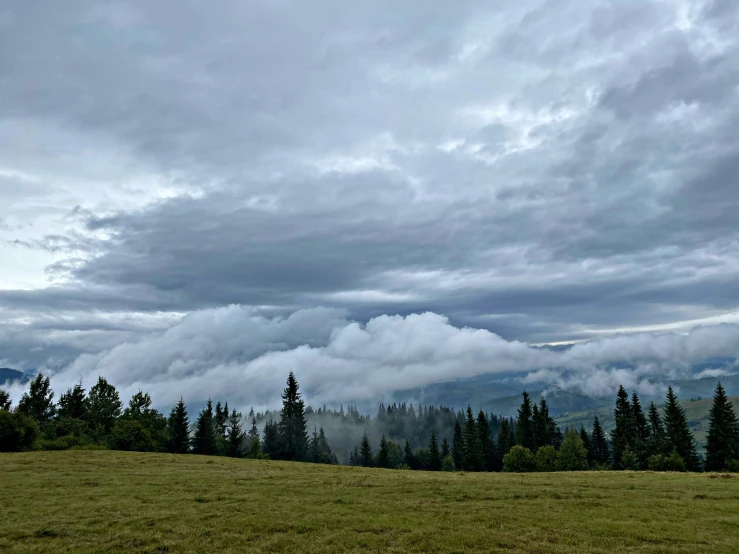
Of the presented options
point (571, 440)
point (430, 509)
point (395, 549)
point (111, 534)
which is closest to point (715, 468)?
point (571, 440)

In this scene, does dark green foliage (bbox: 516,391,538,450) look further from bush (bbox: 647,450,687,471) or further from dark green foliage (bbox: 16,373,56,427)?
dark green foliage (bbox: 16,373,56,427)

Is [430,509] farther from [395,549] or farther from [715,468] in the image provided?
[715,468]

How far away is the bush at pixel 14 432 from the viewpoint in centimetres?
7256

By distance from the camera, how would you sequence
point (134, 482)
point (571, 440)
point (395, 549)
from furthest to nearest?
1. point (571, 440)
2. point (134, 482)
3. point (395, 549)

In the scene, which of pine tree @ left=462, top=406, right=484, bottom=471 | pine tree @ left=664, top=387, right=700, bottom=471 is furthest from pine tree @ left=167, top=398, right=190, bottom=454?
pine tree @ left=664, top=387, right=700, bottom=471

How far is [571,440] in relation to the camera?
136625 millimetres

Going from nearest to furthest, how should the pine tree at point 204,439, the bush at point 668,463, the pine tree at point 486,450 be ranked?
the bush at point 668,463 → the pine tree at point 204,439 → the pine tree at point 486,450

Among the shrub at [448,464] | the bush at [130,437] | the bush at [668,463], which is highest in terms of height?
the bush at [130,437]

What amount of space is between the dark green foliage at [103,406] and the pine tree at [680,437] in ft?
497

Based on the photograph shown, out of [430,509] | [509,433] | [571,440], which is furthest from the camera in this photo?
[509,433]

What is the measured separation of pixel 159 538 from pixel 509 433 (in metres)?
143

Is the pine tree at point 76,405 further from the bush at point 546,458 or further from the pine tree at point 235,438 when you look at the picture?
the bush at point 546,458

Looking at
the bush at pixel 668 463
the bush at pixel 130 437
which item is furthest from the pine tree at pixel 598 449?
the bush at pixel 130 437

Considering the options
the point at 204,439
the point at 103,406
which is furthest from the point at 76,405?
the point at 204,439
